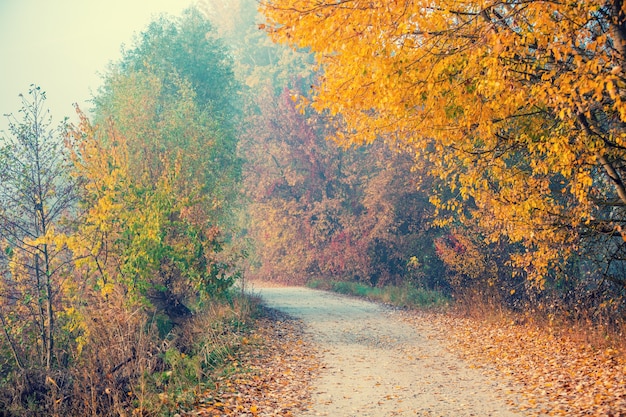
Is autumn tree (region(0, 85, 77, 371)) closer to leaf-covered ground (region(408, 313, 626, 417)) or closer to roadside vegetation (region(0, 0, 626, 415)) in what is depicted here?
roadside vegetation (region(0, 0, 626, 415))

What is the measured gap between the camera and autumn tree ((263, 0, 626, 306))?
21.8ft

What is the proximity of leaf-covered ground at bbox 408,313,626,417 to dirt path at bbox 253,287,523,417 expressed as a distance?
1.44 feet

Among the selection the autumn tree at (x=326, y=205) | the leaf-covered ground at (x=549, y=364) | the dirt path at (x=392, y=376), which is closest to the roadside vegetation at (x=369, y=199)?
the autumn tree at (x=326, y=205)

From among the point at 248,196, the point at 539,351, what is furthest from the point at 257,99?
the point at 539,351

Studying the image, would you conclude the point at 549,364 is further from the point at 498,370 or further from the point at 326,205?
the point at 326,205

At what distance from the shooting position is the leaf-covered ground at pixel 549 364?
732cm

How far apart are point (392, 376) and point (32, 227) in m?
7.79

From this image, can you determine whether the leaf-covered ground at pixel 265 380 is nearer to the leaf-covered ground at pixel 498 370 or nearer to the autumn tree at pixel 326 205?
the leaf-covered ground at pixel 498 370

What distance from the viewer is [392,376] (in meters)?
9.46

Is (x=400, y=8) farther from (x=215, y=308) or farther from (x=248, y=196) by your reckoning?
(x=248, y=196)

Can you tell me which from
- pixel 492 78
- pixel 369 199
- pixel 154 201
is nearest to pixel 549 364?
pixel 492 78

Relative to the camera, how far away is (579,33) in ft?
21.0

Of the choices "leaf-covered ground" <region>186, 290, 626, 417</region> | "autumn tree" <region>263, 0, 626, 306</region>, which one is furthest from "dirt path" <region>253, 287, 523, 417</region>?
"autumn tree" <region>263, 0, 626, 306</region>

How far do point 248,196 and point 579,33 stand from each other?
83.4ft
